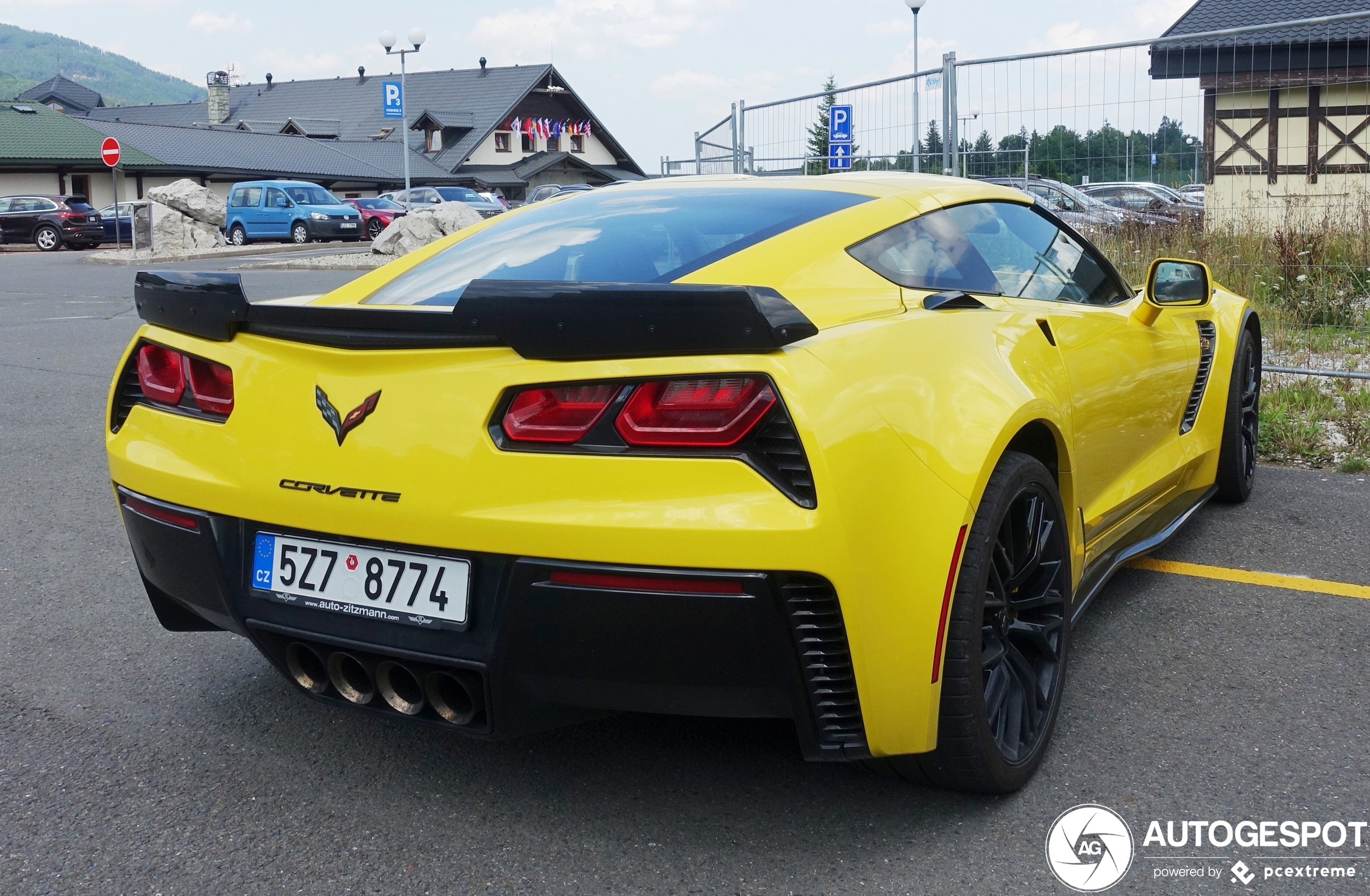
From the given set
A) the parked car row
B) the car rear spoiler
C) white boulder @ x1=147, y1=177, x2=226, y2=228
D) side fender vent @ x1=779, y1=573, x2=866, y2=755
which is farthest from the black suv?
side fender vent @ x1=779, y1=573, x2=866, y2=755

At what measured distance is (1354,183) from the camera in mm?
9242

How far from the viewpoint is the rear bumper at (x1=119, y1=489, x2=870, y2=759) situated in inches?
81.8

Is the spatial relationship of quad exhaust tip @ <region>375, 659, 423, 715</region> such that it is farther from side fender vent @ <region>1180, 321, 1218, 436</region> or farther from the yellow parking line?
side fender vent @ <region>1180, 321, 1218, 436</region>

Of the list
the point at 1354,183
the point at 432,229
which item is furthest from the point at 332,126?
the point at 1354,183

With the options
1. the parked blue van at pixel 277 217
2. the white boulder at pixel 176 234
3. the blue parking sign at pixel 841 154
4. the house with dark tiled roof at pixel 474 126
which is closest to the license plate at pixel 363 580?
the blue parking sign at pixel 841 154

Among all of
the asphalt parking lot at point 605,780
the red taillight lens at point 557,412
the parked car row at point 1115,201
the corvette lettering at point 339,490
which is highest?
the parked car row at point 1115,201

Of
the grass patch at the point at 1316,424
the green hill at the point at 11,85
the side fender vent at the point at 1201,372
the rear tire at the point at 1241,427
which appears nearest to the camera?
the side fender vent at the point at 1201,372

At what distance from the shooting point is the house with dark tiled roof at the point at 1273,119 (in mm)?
8430

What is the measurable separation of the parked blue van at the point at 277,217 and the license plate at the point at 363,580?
33.0 meters

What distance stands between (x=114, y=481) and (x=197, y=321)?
0.45 m

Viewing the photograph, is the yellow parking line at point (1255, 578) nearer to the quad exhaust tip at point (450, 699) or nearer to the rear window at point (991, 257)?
the rear window at point (991, 257)

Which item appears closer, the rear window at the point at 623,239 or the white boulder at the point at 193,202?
the rear window at the point at 623,239

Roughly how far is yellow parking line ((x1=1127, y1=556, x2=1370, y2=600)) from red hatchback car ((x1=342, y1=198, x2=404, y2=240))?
33.6 meters

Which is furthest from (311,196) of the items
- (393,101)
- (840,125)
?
(840,125)
